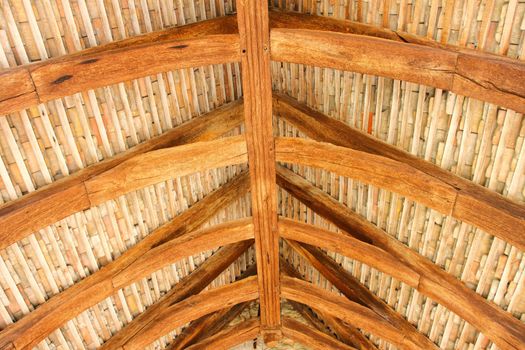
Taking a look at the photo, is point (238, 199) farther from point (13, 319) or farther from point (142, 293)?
point (13, 319)

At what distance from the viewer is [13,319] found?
13.0ft

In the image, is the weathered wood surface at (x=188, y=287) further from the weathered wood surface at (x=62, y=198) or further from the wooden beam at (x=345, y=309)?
the weathered wood surface at (x=62, y=198)

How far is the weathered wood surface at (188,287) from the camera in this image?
4859 mm

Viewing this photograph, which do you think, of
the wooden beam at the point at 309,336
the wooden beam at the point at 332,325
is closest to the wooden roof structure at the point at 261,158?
the wooden beam at the point at 332,325

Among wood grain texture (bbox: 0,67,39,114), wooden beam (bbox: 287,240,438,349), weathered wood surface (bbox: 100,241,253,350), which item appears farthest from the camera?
weathered wood surface (bbox: 100,241,253,350)

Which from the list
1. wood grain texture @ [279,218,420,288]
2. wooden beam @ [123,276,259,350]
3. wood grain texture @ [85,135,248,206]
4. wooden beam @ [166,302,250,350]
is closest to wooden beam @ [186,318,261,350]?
wooden beam @ [166,302,250,350]

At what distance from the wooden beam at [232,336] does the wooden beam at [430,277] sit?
6.46 feet

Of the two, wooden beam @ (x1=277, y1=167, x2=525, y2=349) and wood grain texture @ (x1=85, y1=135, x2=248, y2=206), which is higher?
wood grain texture @ (x1=85, y1=135, x2=248, y2=206)

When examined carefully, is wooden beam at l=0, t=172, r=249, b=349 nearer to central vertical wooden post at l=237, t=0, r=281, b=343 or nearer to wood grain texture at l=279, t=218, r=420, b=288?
central vertical wooden post at l=237, t=0, r=281, b=343

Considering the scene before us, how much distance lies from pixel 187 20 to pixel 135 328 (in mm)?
3167

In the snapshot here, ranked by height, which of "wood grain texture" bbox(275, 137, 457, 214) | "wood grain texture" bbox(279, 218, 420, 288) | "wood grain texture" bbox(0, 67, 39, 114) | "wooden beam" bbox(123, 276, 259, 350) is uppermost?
"wood grain texture" bbox(0, 67, 39, 114)

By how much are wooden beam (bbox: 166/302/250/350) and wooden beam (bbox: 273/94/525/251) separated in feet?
9.67

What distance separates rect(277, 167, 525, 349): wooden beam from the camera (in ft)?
11.9

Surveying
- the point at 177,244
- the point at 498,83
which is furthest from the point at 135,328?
the point at 498,83
